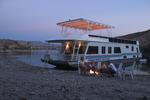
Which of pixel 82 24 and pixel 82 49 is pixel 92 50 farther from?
pixel 82 24

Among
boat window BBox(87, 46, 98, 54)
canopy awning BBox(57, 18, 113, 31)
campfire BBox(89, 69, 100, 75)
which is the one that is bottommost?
campfire BBox(89, 69, 100, 75)

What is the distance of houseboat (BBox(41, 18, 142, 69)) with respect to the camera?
23.0 m

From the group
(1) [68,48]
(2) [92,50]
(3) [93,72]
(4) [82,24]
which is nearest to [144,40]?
(4) [82,24]

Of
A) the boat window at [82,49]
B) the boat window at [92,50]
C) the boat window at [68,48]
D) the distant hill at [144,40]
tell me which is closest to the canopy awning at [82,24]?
the boat window at [68,48]

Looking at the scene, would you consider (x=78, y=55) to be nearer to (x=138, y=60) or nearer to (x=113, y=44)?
(x=113, y=44)

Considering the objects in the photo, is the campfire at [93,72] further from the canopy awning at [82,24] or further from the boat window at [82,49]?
the canopy awning at [82,24]

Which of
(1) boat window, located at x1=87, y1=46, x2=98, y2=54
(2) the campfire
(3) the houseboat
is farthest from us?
(1) boat window, located at x1=87, y1=46, x2=98, y2=54

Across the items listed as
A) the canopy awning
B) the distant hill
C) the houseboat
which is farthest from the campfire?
the distant hill

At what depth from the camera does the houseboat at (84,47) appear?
75.5 feet

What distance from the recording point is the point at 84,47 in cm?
2339

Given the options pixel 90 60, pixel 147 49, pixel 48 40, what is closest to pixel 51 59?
pixel 48 40

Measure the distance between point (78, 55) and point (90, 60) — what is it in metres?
1.31

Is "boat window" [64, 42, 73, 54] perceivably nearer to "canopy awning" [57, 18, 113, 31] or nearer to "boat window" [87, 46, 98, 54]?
"boat window" [87, 46, 98, 54]

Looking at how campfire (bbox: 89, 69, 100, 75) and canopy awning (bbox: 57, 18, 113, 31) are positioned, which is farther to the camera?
canopy awning (bbox: 57, 18, 113, 31)
